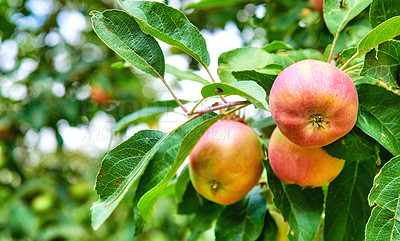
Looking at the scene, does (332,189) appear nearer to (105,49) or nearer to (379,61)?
(379,61)

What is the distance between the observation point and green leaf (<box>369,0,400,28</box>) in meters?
0.73

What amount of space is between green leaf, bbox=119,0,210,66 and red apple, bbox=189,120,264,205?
0.20m

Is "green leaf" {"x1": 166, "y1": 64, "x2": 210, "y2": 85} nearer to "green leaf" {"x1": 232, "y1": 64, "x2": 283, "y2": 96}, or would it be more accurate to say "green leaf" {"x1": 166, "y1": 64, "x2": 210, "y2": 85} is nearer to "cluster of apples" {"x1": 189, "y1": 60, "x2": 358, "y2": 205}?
"cluster of apples" {"x1": 189, "y1": 60, "x2": 358, "y2": 205}

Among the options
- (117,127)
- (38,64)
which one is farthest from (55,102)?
(117,127)

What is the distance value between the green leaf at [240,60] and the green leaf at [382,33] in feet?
0.66

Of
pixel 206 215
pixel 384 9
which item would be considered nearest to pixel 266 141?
pixel 206 215

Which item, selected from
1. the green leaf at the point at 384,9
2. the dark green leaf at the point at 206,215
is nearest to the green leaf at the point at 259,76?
the green leaf at the point at 384,9

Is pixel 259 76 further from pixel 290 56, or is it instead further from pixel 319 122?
pixel 290 56

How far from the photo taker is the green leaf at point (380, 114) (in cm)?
67

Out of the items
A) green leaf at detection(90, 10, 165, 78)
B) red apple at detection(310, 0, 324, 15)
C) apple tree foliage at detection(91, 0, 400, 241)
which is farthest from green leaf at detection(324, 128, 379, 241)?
red apple at detection(310, 0, 324, 15)

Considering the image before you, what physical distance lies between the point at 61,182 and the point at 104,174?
225 centimetres

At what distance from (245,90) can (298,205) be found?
0.36m

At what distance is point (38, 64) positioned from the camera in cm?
269

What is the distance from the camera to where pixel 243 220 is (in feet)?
3.07
